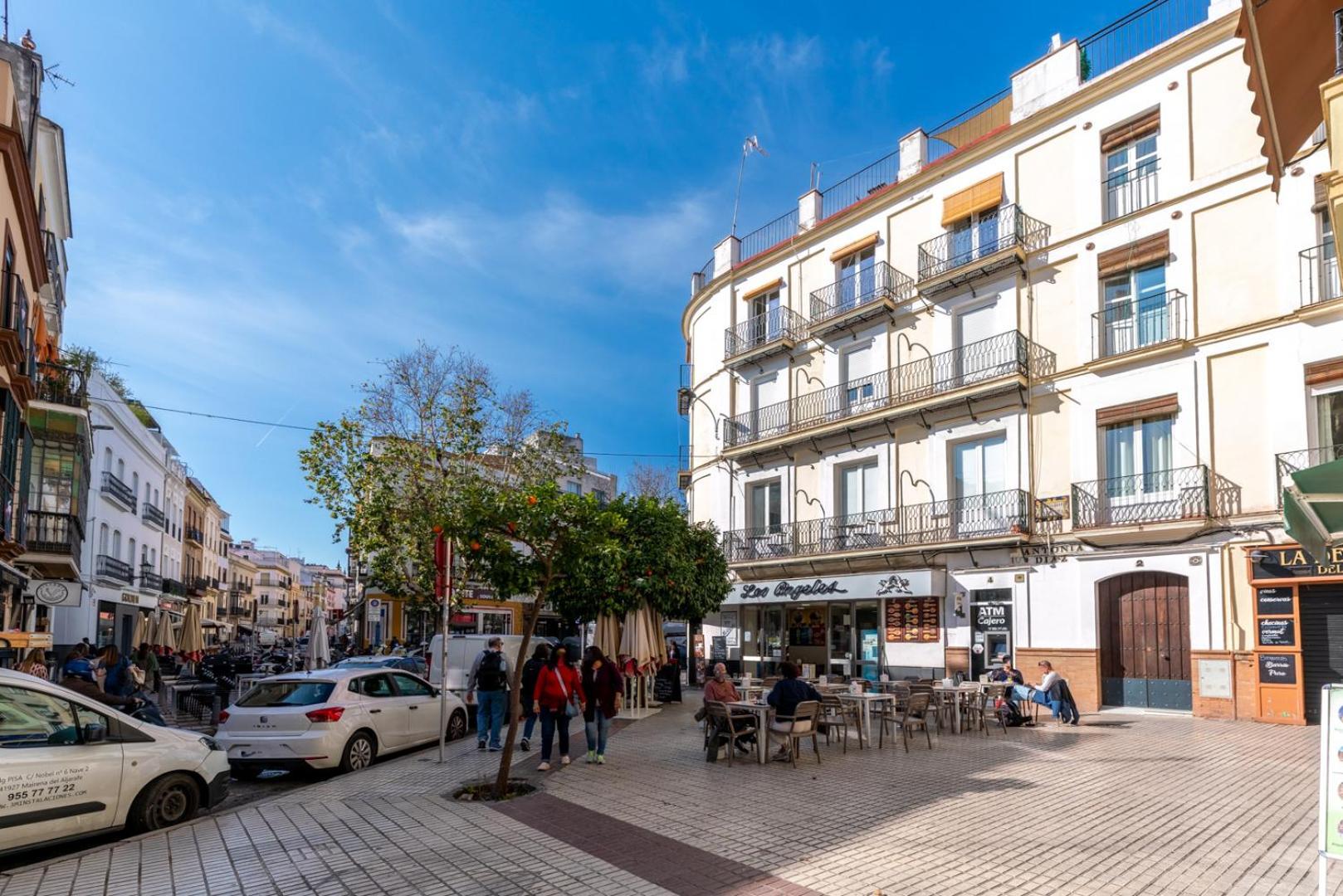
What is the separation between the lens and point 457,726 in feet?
51.3

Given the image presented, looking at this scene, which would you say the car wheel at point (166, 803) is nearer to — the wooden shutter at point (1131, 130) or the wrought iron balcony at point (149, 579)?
the wooden shutter at point (1131, 130)

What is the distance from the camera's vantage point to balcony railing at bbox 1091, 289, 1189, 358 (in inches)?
740

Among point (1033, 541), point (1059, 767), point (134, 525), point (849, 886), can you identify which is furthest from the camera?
point (134, 525)

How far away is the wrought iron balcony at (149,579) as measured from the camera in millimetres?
39125

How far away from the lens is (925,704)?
14.0 m

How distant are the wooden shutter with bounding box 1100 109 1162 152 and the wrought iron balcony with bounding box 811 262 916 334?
18.3ft

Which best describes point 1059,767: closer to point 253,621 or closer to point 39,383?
point 39,383

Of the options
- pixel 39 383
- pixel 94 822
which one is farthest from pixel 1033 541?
pixel 39 383

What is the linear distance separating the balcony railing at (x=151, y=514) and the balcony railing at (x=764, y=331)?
2691 cm

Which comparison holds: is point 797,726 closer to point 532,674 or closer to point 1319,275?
point 532,674

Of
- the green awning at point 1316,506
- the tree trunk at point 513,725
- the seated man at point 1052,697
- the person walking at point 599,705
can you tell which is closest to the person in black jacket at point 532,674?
the person walking at point 599,705

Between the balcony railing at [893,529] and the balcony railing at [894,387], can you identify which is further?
the balcony railing at [894,387]

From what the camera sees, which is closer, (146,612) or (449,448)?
(449,448)

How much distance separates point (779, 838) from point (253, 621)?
318 ft
